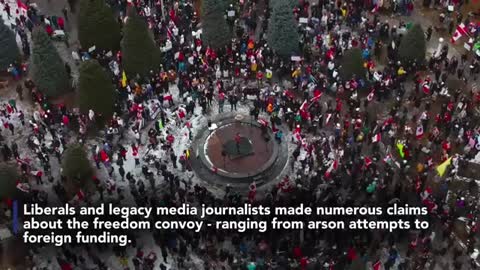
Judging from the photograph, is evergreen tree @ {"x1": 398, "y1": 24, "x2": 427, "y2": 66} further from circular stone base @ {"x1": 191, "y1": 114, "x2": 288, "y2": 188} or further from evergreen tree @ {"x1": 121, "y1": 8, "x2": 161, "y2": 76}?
evergreen tree @ {"x1": 121, "y1": 8, "x2": 161, "y2": 76}

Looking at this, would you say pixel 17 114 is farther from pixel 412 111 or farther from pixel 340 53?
pixel 412 111

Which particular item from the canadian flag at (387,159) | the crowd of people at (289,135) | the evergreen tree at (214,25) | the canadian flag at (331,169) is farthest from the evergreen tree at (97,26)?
the canadian flag at (387,159)

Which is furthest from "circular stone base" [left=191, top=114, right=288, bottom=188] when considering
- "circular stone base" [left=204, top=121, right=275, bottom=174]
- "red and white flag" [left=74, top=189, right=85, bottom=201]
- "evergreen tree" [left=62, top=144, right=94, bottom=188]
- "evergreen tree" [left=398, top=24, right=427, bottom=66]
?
"evergreen tree" [left=398, top=24, right=427, bottom=66]

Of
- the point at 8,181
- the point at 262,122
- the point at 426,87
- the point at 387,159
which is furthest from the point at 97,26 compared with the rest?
the point at 426,87

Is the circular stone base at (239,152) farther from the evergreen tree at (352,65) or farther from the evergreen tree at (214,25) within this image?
the evergreen tree at (214,25)

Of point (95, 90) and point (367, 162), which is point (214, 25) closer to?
→ point (95, 90)
